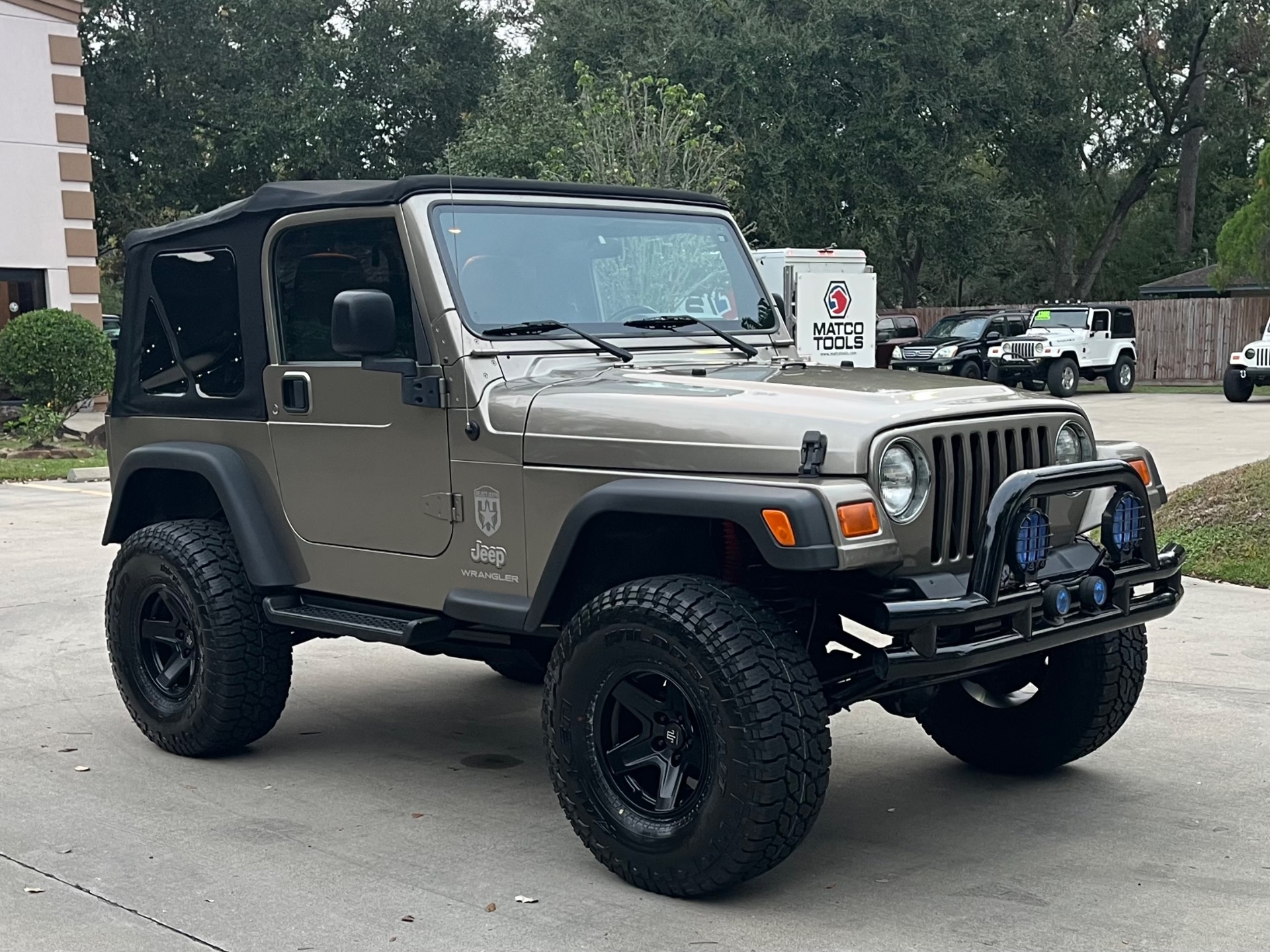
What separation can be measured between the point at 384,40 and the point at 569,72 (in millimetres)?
4628

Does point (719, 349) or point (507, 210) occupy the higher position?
point (507, 210)

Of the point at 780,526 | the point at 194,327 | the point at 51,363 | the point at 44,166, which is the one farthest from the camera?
the point at 44,166

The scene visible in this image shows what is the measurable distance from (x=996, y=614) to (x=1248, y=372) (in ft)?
82.1

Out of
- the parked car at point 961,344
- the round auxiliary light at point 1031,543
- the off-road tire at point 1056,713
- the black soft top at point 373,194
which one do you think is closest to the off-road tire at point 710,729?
the round auxiliary light at point 1031,543

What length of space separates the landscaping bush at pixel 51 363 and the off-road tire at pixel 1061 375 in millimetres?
18011

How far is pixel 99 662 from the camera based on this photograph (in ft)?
25.2

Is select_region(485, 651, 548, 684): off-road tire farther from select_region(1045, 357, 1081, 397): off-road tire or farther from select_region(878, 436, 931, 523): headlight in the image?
select_region(1045, 357, 1081, 397): off-road tire

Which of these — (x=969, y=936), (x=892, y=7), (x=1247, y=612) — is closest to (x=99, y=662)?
(x=969, y=936)

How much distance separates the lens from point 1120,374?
105 feet

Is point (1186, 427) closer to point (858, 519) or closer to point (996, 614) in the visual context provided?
point (996, 614)

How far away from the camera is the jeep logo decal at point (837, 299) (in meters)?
22.3

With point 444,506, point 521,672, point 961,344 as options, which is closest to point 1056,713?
point 444,506

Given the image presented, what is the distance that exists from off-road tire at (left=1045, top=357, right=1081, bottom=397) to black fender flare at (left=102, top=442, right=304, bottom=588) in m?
25.8

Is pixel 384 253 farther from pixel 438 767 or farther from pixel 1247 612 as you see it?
pixel 1247 612
